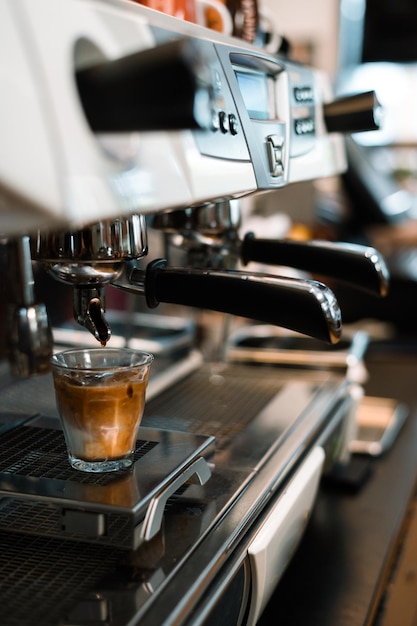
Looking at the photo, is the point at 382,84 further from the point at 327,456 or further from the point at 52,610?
the point at 52,610

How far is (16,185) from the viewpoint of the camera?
1.11ft

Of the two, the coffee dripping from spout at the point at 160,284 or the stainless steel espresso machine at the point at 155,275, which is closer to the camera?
the stainless steel espresso machine at the point at 155,275

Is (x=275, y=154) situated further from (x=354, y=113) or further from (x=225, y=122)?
(x=354, y=113)

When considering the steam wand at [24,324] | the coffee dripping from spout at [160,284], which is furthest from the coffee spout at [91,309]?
the steam wand at [24,324]

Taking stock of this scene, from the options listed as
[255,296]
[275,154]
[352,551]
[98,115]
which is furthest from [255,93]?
[352,551]

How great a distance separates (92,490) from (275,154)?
0.98 ft

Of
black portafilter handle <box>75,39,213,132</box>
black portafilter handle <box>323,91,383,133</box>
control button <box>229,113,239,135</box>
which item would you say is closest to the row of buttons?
control button <box>229,113,239,135</box>

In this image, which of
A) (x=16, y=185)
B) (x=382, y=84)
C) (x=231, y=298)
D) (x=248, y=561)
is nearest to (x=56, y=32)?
(x=16, y=185)

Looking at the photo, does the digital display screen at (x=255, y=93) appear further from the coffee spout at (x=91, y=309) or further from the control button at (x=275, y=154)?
the coffee spout at (x=91, y=309)

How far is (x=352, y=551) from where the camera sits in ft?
2.82

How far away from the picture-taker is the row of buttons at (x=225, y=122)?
1.66 ft

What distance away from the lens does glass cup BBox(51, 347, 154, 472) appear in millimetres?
563

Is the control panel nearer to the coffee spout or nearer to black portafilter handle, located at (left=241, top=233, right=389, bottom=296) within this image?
the coffee spout

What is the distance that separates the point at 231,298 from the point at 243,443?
227 mm
